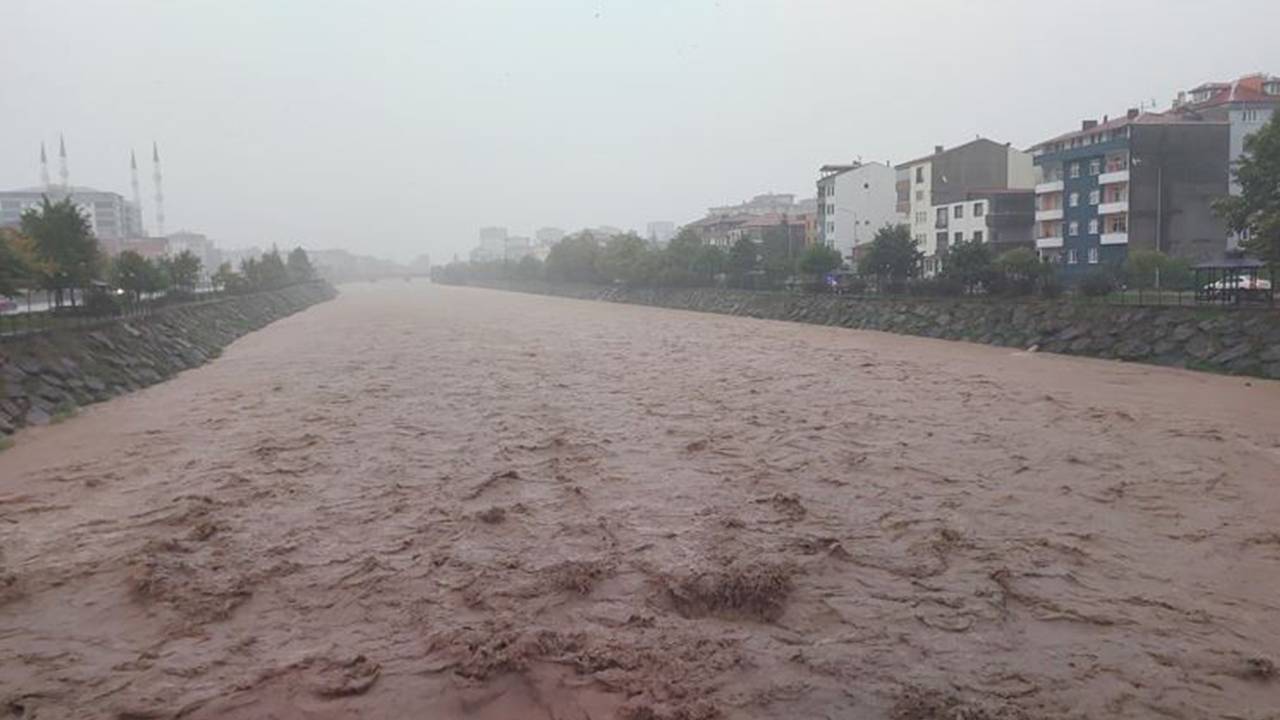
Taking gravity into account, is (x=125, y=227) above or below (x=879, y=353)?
above

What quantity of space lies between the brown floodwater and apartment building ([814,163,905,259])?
38.3m

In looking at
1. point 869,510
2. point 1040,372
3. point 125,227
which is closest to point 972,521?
point 869,510

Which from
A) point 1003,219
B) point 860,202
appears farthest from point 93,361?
point 860,202

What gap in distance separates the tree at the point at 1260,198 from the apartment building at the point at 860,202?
31805mm

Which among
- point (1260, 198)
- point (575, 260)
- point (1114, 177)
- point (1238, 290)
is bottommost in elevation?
point (1238, 290)

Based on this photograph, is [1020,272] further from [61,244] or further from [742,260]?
[61,244]

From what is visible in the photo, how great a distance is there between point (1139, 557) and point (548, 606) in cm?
428

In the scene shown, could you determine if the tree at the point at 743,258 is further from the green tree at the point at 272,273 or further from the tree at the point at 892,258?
the green tree at the point at 272,273

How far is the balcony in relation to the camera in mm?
33991

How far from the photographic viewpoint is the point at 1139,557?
22.0 feet

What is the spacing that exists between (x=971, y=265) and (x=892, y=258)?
4860mm

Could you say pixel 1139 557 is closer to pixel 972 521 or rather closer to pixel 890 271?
pixel 972 521

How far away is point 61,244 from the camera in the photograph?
21.1 metres

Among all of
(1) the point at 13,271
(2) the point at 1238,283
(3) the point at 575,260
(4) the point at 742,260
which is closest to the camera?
(1) the point at 13,271
